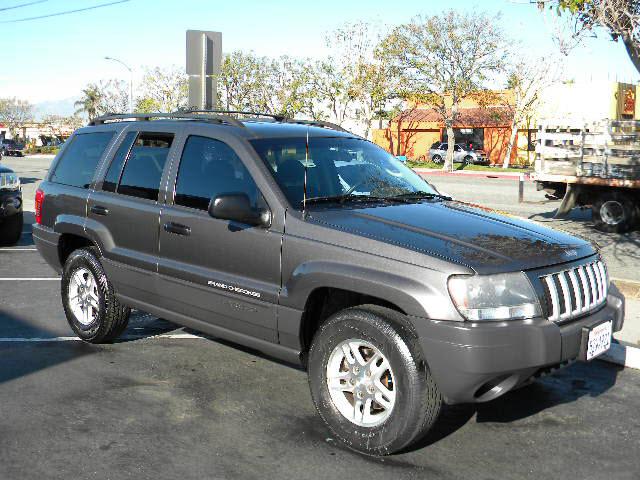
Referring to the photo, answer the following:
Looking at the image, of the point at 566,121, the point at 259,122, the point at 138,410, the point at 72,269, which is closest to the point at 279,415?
the point at 138,410

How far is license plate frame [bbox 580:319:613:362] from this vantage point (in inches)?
152

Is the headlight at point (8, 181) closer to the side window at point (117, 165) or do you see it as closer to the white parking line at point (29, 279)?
the white parking line at point (29, 279)

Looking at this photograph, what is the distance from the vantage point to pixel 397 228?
157 inches

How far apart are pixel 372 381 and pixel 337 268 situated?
0.64 m

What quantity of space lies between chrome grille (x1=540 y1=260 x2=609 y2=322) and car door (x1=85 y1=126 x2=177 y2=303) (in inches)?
106

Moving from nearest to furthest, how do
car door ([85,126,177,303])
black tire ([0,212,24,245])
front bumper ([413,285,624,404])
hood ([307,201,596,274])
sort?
front bumper ([413,285,624,404])
hood ([307,201,596,274])
car door ([85,126,177,303])
black tire ([0,212,24,245])

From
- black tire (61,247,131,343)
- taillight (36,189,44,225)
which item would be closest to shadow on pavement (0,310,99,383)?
black tire (61,247,131,343)

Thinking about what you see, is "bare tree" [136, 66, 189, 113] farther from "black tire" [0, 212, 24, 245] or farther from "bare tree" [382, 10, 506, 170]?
"black tire" [0, 212, 24, 245]

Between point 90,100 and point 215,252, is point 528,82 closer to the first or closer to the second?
point 215,252

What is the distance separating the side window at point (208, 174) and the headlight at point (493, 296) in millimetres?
1506

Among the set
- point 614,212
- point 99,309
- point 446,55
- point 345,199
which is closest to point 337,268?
point 345,199

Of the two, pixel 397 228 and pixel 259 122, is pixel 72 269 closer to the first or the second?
pixel 259 122

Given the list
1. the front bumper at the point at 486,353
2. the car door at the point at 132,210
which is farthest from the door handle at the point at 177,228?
the front bumper at the point at 486,353

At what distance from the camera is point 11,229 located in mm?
11141
